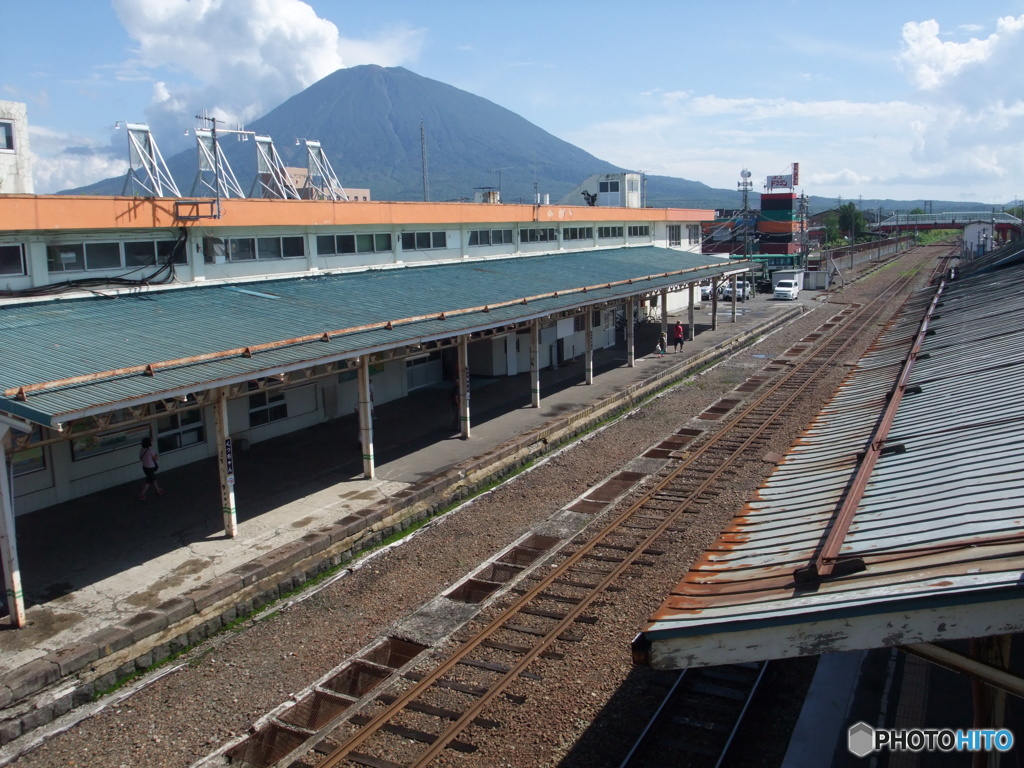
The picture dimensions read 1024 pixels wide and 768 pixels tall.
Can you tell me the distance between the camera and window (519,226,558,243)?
25.5 meters

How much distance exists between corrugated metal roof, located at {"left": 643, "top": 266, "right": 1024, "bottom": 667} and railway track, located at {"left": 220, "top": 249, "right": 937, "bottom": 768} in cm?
303

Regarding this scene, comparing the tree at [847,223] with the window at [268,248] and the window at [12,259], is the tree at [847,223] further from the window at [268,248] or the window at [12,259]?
the window at [12,259]

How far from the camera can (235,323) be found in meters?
12.3

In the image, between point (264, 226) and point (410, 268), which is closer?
point (264, 226)

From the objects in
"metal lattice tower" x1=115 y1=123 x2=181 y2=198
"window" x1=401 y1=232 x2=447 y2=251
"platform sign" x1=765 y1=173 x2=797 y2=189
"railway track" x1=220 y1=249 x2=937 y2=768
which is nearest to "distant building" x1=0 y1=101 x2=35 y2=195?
"metal lattice tower" x1=115 y1=123 x2=181 y2=198

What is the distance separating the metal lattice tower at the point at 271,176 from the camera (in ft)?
61.9

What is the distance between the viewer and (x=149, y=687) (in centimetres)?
784

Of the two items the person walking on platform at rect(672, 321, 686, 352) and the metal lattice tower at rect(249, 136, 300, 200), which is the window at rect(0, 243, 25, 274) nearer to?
the metal lattice tower at rect(249, 136, 300, 200)

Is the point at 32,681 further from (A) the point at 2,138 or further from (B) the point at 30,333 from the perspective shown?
(A) the point at 2,138

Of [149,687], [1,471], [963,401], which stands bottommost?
[149,687]

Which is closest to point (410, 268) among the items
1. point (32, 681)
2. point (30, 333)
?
point (30, 333)

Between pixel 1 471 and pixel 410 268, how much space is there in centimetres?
1243

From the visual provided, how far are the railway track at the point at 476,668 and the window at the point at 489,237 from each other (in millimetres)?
10698

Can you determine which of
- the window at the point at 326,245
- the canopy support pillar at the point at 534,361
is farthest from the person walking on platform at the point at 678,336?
the window at the point at 326,245
